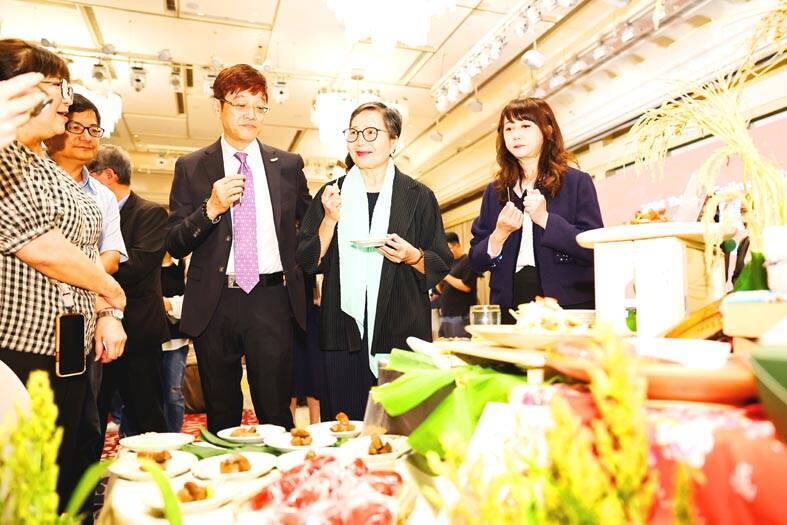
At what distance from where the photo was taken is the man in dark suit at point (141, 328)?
2961 mm

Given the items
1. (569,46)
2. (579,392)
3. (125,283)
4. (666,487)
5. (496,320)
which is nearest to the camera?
(666,487)

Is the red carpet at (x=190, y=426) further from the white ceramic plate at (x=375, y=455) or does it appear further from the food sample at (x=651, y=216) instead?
the food sample at (x=651, y=216)

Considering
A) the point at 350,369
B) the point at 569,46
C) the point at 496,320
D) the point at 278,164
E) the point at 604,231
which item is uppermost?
the point at 569,46

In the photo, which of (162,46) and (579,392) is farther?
(162,46)

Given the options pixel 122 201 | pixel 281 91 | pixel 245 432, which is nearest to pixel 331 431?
pixel 245 432

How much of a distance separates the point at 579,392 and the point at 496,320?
0.93m

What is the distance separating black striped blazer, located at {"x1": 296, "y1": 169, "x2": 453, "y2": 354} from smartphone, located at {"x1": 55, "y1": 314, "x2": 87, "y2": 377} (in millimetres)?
827

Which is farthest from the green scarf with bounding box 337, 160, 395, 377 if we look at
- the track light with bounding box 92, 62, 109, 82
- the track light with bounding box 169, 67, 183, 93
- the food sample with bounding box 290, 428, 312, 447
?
the track light with bounding box 169, 67, 183, 93

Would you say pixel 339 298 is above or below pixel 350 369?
above

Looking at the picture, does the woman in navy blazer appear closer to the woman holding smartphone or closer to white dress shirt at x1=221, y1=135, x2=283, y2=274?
white dress shirt at x1=221, y1=135, x2=283, y2=274

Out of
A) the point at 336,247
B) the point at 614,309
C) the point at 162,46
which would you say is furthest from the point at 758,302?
the point at 162,46

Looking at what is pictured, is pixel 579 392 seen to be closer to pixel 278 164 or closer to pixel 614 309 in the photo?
pixel 614 309

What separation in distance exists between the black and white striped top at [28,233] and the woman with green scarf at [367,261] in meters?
0.85

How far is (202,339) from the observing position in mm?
2236
